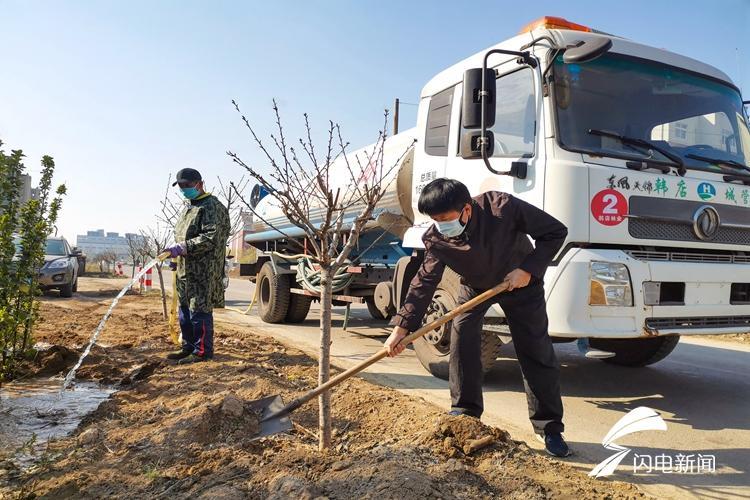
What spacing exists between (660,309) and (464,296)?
145 cm

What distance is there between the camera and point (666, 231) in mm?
3889

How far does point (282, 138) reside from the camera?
3.44m

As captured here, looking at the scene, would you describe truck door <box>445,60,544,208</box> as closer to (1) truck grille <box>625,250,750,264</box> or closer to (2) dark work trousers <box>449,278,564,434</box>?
(1) truck grille <box>625,250,750,264</box>

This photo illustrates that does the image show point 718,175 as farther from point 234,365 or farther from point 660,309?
point 234,365

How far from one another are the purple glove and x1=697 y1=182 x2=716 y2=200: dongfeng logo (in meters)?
4.24

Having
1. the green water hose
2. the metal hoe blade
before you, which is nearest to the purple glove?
the metal hoe blade

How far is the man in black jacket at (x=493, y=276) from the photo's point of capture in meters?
3.05

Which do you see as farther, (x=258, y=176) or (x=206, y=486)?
(x=258, y=176)

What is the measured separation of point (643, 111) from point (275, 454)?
358cm

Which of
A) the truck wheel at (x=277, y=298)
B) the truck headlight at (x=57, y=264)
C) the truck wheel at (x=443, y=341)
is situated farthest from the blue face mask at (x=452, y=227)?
the truck headlight at (x=57, y=264)

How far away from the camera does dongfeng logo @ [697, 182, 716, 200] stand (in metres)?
3.97

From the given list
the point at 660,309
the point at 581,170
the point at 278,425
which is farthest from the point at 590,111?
the point at 278,425

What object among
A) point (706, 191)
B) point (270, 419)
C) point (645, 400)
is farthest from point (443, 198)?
point (645, 400)

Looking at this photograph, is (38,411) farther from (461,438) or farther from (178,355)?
(461,438)
